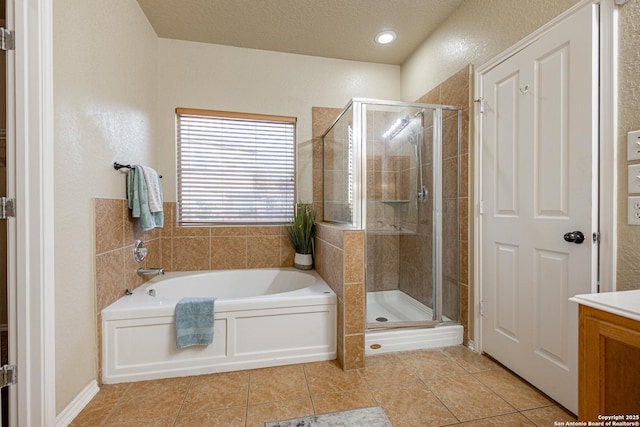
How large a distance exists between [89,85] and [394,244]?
2.34m

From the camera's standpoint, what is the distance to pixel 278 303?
1.87m

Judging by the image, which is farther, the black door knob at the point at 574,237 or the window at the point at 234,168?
the window at the point at 234,168

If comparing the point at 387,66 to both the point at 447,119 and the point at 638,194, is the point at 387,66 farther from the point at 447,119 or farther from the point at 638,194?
the point at 638,194

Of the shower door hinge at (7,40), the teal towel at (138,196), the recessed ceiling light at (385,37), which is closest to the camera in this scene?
the shower door hinge at (7,40)

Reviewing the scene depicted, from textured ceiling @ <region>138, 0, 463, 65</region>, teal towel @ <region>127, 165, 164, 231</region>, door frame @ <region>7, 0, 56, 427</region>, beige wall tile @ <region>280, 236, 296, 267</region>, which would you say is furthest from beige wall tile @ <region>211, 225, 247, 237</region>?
textured ceiling @ <region>138, 0, 463, 65</region>

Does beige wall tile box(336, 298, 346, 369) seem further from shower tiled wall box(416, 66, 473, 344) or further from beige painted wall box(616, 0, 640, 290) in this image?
beige painted wall box(616, 0, 640, 290)

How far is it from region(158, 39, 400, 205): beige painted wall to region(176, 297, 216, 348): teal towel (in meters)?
1.29

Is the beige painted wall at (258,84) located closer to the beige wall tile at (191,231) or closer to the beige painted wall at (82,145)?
the beige wall tile at (191,231)

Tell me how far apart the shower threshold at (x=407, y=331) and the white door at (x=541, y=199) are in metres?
0.25

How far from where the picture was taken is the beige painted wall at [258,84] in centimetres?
263

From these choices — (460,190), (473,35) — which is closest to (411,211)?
(460,190)

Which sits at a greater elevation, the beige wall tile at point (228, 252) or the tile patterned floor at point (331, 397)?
the beige wall tile at point (228, 252)

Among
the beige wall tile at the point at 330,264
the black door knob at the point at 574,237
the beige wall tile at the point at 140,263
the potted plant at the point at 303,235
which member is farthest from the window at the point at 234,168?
the black door knob at the point at 574,237

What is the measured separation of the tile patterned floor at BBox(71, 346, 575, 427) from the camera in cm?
139
